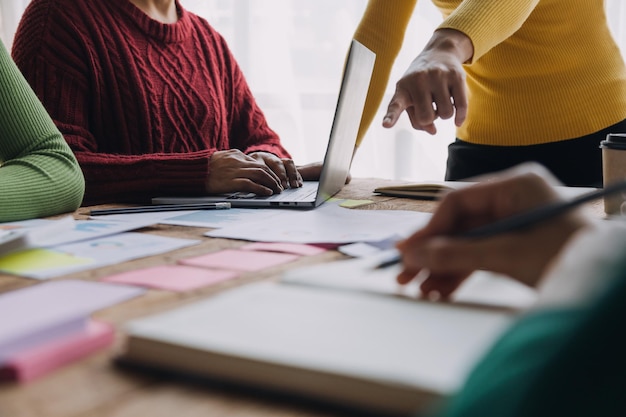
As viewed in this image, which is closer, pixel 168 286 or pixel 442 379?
pixel 442 379

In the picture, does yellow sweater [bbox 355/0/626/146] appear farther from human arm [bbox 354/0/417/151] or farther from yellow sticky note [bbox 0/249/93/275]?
yellow sticky note [bbox 0/249/93/275]

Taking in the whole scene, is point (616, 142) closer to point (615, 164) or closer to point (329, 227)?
point (615, 164)

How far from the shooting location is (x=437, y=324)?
1.35ft

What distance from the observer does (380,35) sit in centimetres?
153

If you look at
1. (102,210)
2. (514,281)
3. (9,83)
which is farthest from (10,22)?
(514,281)

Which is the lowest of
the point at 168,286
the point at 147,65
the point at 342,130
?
the point at 168,286

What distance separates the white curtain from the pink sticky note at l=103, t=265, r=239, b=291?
77.3 inches

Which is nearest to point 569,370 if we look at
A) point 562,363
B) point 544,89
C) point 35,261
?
point 562,363

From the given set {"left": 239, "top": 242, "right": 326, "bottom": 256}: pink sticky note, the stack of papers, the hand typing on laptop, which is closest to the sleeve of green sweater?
the hand typing on laptop

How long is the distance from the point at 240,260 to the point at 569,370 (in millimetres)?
455

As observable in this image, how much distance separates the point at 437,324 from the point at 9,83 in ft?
3.05

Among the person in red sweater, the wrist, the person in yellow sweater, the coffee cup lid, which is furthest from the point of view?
the person in yellow sweater

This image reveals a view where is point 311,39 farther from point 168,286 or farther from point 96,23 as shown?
point 168,286

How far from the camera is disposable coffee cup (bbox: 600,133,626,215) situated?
943 millimetres
